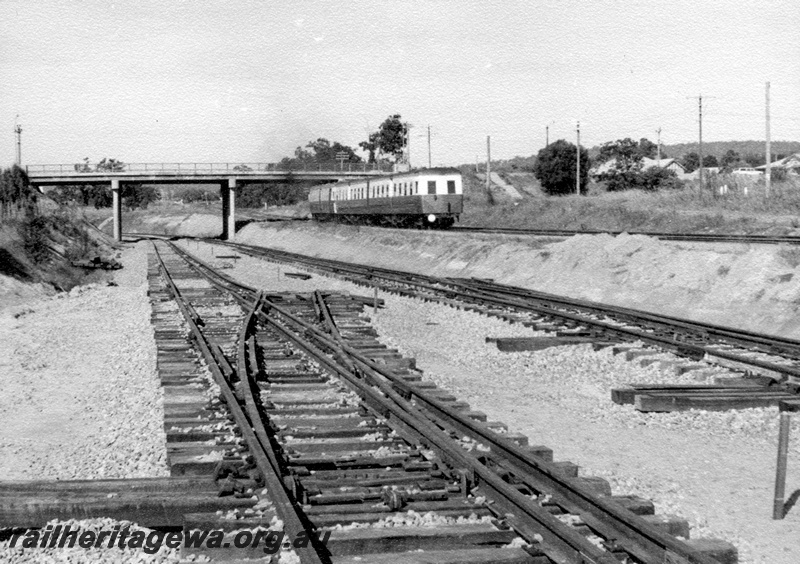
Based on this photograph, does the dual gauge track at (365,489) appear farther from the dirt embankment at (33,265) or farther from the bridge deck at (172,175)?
the bridge deck at (172,175)

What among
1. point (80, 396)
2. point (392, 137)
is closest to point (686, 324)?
point (80, 396)

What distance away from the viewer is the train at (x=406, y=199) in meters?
45.5

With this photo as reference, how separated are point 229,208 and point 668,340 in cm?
A: 6802

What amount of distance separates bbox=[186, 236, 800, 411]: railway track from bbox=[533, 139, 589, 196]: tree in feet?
238

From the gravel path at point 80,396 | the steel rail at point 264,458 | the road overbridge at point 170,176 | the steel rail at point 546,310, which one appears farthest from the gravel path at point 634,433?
the road overbridge at point 170,176

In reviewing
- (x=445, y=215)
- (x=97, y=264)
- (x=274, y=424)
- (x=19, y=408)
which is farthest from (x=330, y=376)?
(x=445, y=215)

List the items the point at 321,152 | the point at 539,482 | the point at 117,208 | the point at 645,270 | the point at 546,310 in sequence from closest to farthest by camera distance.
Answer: the point at 539,482 < the point at 546,310 < the point at 645,270 < the point at 117,208 < the point at 321,152

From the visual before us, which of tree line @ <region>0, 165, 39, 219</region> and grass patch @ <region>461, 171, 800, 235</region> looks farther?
grass patch @ <region>461, 171, 800, 235</region>

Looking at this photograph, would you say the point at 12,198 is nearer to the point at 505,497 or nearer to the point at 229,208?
the point at 505,497

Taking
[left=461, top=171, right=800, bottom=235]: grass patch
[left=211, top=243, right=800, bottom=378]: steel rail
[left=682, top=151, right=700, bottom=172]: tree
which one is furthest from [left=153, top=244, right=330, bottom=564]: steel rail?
[left=682, top=151, right=700, bottom=172]: tree

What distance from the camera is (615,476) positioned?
751 centimetres

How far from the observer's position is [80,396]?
1152cm

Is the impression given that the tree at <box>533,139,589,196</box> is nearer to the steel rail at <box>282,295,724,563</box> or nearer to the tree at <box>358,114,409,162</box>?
the tree at <box>358,114,409,162</box>

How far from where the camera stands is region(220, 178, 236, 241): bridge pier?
250 ft
